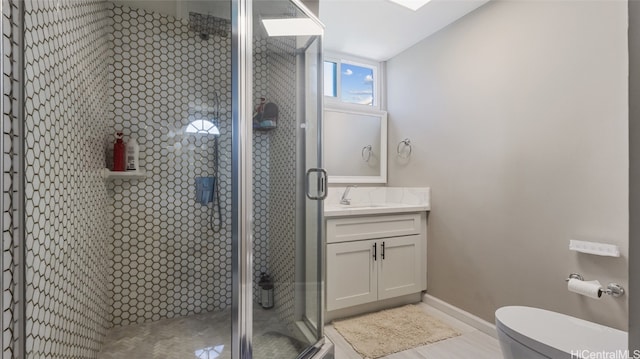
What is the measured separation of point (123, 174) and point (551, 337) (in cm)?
235

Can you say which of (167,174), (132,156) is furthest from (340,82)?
(132,156)

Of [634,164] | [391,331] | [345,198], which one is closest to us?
[634,164]

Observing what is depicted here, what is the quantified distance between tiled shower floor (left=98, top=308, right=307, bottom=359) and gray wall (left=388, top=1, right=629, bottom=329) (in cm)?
137

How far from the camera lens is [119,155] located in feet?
5.83

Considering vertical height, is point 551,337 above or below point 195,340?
above

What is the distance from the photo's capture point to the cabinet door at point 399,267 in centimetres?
215

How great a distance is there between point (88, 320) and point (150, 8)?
1.94 m

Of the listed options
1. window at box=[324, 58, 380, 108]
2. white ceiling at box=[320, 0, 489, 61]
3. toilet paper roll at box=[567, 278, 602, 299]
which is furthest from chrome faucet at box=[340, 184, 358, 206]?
toilet paper roll at box=[567, 278, 602, 299]

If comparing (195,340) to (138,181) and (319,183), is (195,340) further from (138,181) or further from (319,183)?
(319,183)

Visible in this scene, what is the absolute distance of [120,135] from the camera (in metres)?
1.82

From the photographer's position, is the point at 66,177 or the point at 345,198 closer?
the point at 66,177

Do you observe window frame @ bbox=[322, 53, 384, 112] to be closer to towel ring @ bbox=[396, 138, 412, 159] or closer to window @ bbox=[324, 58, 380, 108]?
window @ bbox=[324, 58, 380, 108]

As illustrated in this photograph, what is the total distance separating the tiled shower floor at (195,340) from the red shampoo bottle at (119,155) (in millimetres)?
1061

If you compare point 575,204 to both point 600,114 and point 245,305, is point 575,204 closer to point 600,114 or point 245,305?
point 600,114
